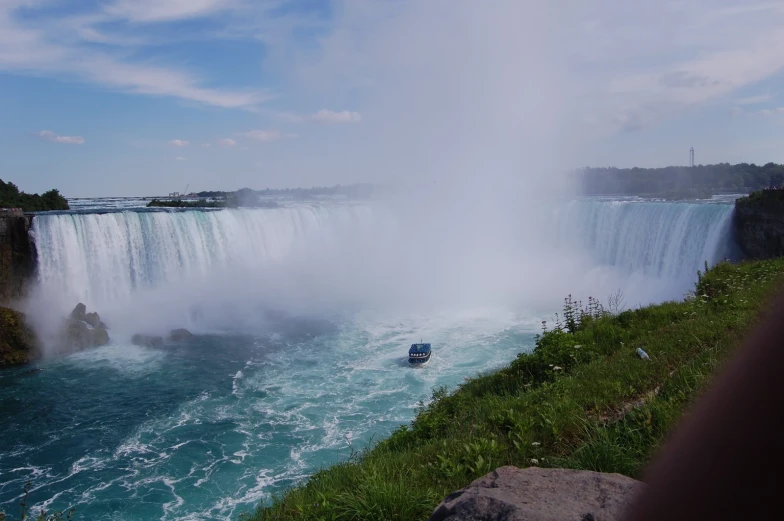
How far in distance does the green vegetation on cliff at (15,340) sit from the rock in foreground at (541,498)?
73.2ft

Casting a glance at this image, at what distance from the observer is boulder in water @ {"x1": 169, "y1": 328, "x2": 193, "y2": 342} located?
73.6 feet

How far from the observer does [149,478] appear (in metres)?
11.5

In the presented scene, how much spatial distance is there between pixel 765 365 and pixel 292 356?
19987 millimetres

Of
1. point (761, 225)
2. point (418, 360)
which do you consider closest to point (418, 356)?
point (418, 360)

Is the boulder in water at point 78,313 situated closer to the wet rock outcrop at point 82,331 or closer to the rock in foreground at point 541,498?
the wet rock outcrop at point 82,331

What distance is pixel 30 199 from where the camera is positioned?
112 ft

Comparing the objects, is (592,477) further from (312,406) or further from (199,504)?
(312,406)

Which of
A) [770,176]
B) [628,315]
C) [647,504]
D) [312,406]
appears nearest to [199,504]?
[312,406]

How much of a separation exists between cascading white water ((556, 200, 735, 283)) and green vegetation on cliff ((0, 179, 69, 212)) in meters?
33.2

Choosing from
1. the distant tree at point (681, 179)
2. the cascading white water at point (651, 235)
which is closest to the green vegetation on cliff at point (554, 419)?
the cascading white water at point (651, 235)

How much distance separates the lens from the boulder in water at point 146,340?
71.2 feet

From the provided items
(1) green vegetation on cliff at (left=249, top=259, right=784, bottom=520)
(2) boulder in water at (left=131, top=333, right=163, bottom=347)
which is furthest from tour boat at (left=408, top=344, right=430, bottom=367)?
(2) boulder in water at (left=131, top=333, right=163, bottom=347)

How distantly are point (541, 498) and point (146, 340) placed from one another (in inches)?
877

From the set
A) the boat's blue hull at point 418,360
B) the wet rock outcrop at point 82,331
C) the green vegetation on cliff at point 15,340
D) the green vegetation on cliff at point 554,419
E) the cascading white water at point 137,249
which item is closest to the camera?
the green vegetation on cliff at point 554,419
